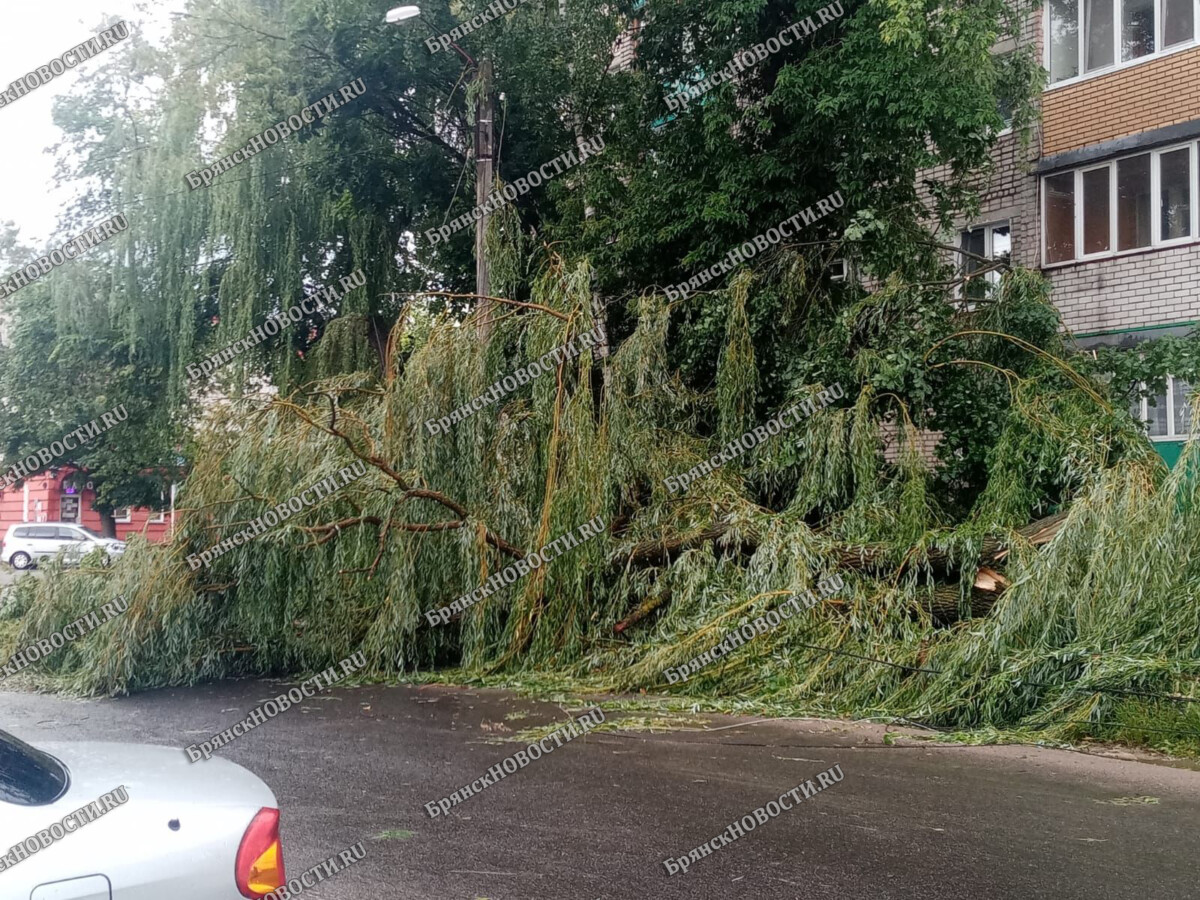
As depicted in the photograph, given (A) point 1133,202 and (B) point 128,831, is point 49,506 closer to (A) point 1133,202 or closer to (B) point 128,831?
(A) point 1133,202

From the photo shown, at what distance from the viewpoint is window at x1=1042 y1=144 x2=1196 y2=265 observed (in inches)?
587

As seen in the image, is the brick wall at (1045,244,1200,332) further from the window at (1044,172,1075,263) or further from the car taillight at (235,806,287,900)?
the car taillight at (235,806,287,900)

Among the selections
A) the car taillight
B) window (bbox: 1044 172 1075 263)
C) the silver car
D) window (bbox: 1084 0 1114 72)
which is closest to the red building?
window (bbox: 1044 172 1075 263)

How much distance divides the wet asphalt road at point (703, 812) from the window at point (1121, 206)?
1104 centimetres

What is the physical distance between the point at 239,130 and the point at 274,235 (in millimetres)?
1762

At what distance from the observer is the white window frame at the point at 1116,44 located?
48.1 feet

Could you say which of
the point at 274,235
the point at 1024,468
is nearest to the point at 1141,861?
the point at 1024,468

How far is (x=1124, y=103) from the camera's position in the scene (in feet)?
50.8

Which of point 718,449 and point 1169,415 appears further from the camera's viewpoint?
point 1169,415

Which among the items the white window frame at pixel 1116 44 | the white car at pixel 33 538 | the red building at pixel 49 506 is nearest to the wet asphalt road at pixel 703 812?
the white window frame at pixel 1116 44

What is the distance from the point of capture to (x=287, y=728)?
27.3ft

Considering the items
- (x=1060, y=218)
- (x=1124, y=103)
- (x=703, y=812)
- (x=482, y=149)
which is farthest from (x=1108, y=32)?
(x=703, y=812)

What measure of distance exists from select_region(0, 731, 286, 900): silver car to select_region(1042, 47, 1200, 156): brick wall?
16.1 meters

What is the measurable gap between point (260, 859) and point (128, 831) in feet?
1.31
